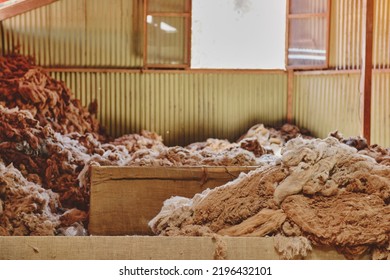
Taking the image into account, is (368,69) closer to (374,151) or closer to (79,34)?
(374,151)

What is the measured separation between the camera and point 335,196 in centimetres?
352

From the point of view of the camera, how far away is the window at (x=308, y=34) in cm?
930

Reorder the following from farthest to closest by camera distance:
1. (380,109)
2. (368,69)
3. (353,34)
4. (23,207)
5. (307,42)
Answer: (307,42)
(353,34)
(380,109)
(368,69)
(23,207)

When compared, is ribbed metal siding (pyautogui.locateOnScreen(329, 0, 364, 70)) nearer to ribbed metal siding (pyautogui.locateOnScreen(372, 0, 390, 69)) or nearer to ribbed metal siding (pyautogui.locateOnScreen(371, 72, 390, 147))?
ribbed metal siding (pyautogui.locateOnScreen(372, 0, 390, 69))

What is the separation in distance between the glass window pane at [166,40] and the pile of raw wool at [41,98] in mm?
1490

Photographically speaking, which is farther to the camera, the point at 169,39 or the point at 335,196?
the point at 169,39

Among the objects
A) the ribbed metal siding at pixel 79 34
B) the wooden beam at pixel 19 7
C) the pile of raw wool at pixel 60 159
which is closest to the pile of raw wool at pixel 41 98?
the ribbed metal siding at pixel 79 34

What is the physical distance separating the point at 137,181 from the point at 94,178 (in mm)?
360

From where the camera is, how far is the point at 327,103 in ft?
30.2

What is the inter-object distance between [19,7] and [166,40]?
2.51 meters

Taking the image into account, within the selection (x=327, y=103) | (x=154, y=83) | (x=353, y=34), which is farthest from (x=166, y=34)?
(x=353, y=34)

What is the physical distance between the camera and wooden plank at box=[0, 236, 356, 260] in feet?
10.5
